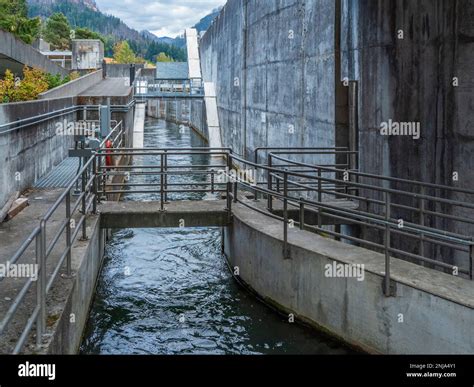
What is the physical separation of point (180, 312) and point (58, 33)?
356ft

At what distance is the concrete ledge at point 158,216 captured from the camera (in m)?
10.9

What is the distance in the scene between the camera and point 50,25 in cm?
10850

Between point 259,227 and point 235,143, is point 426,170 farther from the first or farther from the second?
point 235,143

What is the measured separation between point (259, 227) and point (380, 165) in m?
2.74

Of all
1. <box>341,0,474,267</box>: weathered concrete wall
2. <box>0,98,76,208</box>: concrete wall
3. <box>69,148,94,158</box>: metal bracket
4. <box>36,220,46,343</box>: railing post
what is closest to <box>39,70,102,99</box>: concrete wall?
<box>0,98,76,208</box>: concrete wall

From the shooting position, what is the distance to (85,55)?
61.3 metres

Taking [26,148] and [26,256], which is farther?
[26,148]

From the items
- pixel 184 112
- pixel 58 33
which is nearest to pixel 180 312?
pixel 184 112

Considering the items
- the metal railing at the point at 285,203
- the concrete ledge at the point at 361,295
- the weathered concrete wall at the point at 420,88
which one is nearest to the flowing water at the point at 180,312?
the concrete ledge at the point at 361,295

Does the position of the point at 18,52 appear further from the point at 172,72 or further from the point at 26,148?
the point at 172,72

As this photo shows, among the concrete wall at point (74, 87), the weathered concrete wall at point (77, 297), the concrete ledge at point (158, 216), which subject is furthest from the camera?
the concrete wall at point (74, 87)

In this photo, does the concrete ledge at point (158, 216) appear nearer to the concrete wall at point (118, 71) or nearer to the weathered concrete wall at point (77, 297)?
the weathered concrete wall at point (77, 297)

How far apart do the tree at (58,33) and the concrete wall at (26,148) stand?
9522 centimetres
